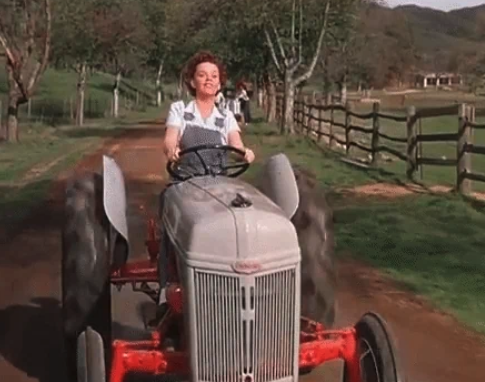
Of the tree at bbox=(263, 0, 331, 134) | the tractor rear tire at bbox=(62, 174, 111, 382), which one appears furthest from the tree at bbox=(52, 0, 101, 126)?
the tractor rear tire at bbox=(62, 174, 111, 382)

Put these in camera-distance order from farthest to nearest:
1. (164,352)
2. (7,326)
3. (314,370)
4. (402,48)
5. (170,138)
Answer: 1. (402,48)
2. (7,326)
3. (314,370)
4. (170,138)
5. (164,352)

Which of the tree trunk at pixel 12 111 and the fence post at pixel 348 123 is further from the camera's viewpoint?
the tree trunk at pixel 12 111

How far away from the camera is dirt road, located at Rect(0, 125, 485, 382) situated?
23.6 ft

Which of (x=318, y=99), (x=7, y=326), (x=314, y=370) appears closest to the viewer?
(x=314, y=370)

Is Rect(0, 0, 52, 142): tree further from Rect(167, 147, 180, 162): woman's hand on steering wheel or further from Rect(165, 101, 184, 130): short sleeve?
Rect(167, 147, 180, 162): woman's hand on steering wheel

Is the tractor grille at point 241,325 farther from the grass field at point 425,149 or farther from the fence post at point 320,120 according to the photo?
the fence post at point 320,120

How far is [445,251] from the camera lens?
11391 mm

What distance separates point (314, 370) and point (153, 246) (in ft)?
4.33

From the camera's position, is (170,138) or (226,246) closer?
(226,246)

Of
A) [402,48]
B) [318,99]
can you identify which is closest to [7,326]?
[318,99]

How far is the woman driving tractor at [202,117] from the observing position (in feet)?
21.5

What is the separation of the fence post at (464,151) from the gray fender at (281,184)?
10.3 meters

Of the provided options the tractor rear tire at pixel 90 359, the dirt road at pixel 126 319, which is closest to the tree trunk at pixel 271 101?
the dirt road at pixel 126 319

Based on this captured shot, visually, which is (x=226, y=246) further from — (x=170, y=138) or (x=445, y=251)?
(x=445, y=251)
